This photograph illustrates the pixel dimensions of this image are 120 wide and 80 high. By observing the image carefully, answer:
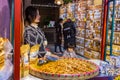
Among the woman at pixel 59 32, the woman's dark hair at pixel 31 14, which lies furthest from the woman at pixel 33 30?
the woman at pixel 59 32

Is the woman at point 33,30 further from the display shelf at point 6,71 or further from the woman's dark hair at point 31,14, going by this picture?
the display shelf at point 6,71

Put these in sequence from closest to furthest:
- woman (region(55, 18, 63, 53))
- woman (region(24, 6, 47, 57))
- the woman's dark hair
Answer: woman (region(24, 6, 47, 57)), the woman's dark hair, woman (region(55, 18, 63, 53))

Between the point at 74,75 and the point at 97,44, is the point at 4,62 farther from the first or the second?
the point at 97,44

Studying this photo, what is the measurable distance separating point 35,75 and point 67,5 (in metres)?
7.32

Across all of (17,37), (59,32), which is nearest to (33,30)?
(17,37)

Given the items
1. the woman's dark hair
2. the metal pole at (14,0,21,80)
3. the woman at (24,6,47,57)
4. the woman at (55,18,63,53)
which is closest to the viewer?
the metal pole at (14,0,21,80)

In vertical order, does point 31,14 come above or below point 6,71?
above

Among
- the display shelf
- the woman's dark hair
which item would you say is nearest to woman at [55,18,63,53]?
the woman's dark hair

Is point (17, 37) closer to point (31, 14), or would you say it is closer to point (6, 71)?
point (6, 71)

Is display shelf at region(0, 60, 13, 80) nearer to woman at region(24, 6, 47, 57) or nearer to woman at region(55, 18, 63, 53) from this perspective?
woman at region(24, 6, 47, 57)

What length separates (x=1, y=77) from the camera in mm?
1264

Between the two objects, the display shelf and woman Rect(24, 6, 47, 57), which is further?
woman Rect(24, 6, 47, 57)

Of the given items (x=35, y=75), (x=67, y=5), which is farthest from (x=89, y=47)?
(x=35, y=75)

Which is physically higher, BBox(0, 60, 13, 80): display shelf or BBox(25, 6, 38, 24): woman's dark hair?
BBox(25, 6, 38, 24): woman's dark hair
